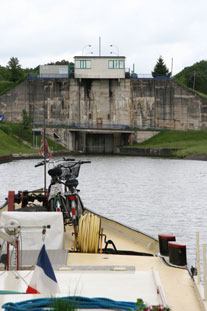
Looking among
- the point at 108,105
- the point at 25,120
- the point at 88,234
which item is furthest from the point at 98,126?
the point at 88,234

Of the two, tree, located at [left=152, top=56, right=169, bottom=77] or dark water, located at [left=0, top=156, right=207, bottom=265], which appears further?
tree, located at [left=152, top=56, right=169, bottom=77]

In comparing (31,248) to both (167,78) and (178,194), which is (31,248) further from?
(167,78)

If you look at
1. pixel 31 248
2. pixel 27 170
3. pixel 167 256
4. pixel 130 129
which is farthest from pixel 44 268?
pixel 130 129

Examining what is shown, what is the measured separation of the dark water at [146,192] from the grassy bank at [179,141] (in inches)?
548

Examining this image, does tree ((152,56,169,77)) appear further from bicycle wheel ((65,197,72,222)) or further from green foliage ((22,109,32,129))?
bicycle wheel ((65,197,72,222))

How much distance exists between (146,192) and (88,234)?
954 inches

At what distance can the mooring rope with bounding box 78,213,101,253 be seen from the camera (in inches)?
342

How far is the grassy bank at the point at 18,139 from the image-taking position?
219 ft

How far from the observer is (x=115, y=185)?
122 ft

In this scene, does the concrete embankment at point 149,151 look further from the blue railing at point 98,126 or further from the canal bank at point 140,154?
the blue railing at point 98,126

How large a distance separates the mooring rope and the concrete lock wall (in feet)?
222

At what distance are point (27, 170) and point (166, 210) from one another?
25.4 m

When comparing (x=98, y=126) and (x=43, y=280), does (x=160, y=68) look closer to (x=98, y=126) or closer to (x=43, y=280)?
(x=98, y=126)

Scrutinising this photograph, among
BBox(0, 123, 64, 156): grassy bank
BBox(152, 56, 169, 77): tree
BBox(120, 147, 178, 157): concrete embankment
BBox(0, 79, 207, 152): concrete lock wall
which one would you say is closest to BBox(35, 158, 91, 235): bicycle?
BBox(0, 123, 64, 156): grassy bank
